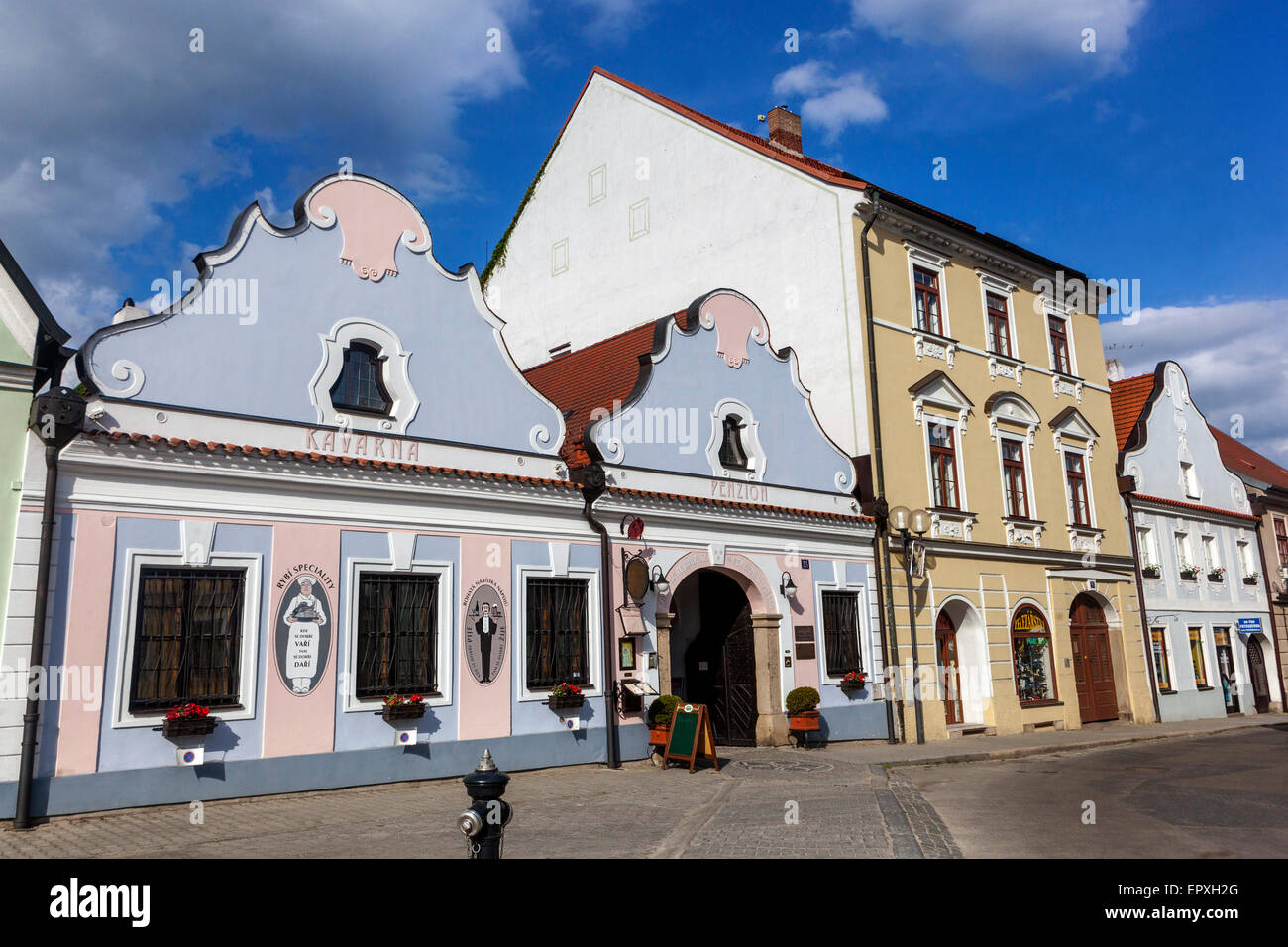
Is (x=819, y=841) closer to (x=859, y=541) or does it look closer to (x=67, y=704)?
(x=67, y=704)

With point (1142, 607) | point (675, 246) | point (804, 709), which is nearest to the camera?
point (804, 709)

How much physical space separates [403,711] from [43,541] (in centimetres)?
457

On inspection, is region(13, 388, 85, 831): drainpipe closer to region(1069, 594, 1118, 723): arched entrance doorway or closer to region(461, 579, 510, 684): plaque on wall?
region(461, 579, 510, 684): plaque on wall

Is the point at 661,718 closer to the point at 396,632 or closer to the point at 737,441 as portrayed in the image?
the point at 396,632

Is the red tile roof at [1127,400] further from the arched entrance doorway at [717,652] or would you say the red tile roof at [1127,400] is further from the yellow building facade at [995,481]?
the arched entrance doorway at [717,652]

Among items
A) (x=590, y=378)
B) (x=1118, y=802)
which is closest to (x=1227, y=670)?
(x=1118, y=802)

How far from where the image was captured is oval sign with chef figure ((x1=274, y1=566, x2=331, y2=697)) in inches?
467

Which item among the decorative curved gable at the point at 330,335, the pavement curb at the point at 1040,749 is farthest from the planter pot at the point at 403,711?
the pavement curb at the point at 1040,749

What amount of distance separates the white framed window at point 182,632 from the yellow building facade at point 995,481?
12499 millimetres

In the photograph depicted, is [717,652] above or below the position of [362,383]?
below

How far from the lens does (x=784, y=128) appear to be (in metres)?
26.5

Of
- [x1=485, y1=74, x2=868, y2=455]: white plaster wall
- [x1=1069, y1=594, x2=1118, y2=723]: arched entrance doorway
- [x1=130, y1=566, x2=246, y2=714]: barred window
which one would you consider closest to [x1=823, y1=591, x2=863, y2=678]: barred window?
[x1=485, y1=74, x2=868, y2=455]: white plaster wall
